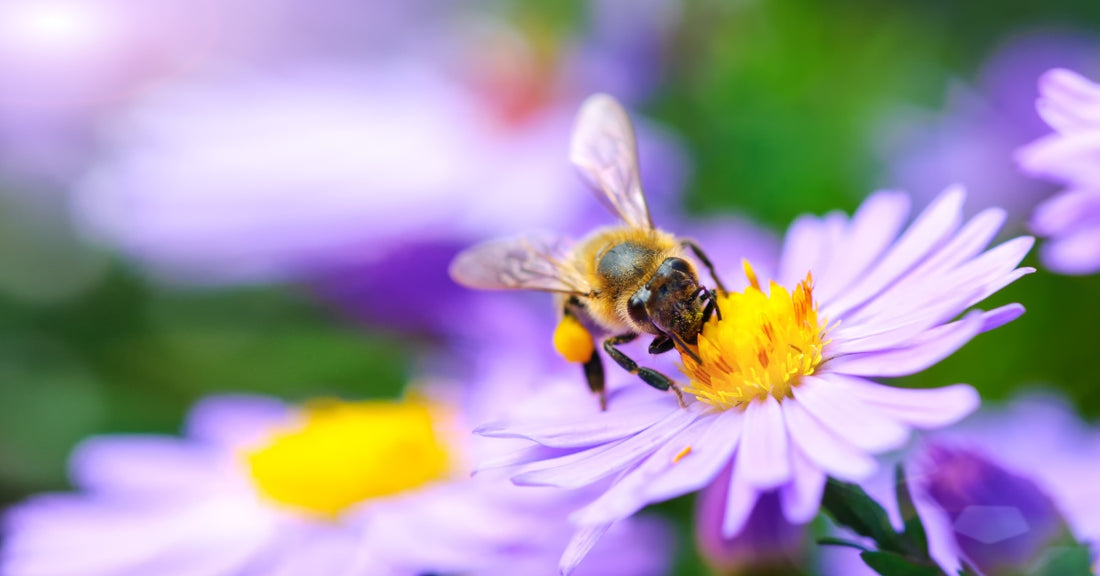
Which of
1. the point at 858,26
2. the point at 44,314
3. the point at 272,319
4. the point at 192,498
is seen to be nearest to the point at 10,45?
the point at 44,314

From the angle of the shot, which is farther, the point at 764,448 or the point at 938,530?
the point at 938,530

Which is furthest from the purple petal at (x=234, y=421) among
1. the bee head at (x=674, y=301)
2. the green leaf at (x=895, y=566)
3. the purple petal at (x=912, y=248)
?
the green leaf at (x=895, y=566)

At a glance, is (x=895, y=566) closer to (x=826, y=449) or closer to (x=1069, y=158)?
(x=826, y=449)

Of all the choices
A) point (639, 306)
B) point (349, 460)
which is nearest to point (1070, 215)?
point (639, 306)

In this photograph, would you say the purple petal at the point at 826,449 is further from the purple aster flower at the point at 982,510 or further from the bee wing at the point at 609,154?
the bee wing at the point at 609,154

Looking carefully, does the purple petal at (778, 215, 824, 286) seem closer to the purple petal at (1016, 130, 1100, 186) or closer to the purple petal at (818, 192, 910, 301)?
the purple petal at (818, 192, 910, 301)

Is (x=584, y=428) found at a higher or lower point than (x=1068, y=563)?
higher
